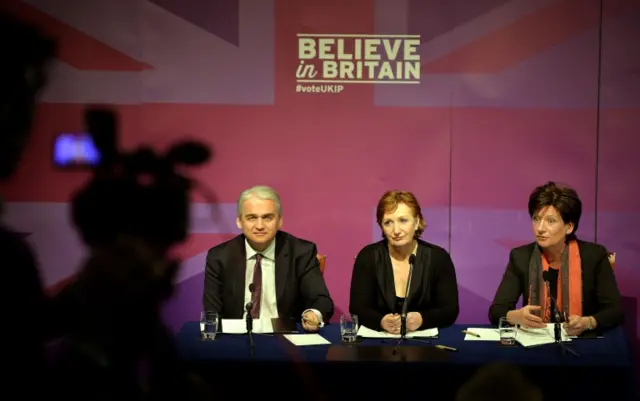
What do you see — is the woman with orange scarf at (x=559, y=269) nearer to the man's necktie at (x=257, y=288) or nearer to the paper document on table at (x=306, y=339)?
the paper document on table at (x=306, y=339)

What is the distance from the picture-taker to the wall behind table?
14.9 feet

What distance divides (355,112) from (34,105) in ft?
10.6

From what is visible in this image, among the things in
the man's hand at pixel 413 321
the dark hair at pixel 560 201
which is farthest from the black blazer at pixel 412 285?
the dark hair at pixel 560 201

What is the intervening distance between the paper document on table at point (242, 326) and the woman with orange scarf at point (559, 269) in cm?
103

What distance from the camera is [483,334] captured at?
3357 millimetres

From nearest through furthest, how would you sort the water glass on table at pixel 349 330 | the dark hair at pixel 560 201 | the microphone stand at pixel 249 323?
the microphone stand at pixel 249 323
the water glass on table at pixel 349 330
the dark hair at pixel 560 201

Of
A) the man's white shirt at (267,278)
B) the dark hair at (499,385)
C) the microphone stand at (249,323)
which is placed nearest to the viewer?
the dark hair at (499,385)

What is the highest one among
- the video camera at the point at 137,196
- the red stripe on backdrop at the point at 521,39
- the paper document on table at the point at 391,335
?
the red stripe on backdrop at the point at 521,39

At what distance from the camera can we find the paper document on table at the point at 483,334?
10.8ft

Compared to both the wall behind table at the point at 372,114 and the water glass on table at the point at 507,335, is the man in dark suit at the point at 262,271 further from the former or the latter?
the water glass on table at the point at 507,335

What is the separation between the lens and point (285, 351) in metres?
3.06

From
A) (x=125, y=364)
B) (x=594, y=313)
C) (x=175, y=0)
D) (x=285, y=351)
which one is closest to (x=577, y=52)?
(x=594, y=313)

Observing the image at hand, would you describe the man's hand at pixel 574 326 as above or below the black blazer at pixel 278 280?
below

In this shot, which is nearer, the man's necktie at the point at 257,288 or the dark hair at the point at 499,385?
the dark hair at the point at 499,385
